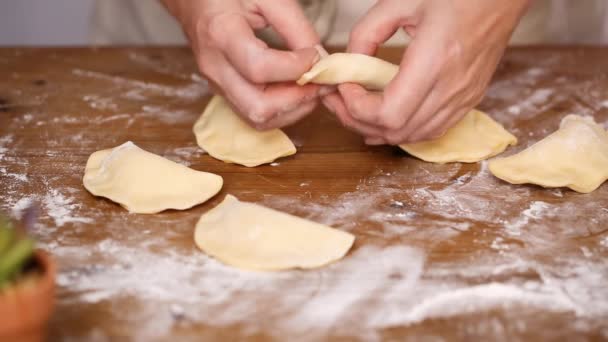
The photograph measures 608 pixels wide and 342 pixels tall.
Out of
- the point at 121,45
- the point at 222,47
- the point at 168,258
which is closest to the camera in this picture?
the point at 168,258

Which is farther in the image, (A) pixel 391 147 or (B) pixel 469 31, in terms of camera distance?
(A) pixel 391 147

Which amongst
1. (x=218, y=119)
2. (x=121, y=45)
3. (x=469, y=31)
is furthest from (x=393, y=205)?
(x=121, y=45)

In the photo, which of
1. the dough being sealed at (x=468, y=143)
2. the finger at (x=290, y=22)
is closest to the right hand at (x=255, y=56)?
the finger at (x=290, y=22)

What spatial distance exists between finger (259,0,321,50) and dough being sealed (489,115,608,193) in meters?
0.44

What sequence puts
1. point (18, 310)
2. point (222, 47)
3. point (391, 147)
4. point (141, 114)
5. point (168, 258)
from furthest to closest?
point (141, 114), point (391, 147), point (222, 47), point (168, 258), point (18, 310)

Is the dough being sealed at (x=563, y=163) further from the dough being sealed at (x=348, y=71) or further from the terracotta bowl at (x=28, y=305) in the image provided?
the terracotta bowl at (x=28, y=305)

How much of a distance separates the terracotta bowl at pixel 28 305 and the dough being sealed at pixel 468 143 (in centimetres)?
82

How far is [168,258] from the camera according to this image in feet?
3.58

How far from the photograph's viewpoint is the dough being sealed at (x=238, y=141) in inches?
55.2

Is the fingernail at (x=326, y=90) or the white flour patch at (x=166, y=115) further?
the white flour patch at (x=166, y=115)

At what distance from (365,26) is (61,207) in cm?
66

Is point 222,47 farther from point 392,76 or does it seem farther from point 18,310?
point 18,310

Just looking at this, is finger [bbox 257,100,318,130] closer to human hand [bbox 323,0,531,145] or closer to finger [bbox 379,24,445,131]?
human hand [bbox 323,0,531,145]

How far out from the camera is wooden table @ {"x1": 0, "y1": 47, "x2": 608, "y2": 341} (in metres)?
0.95
